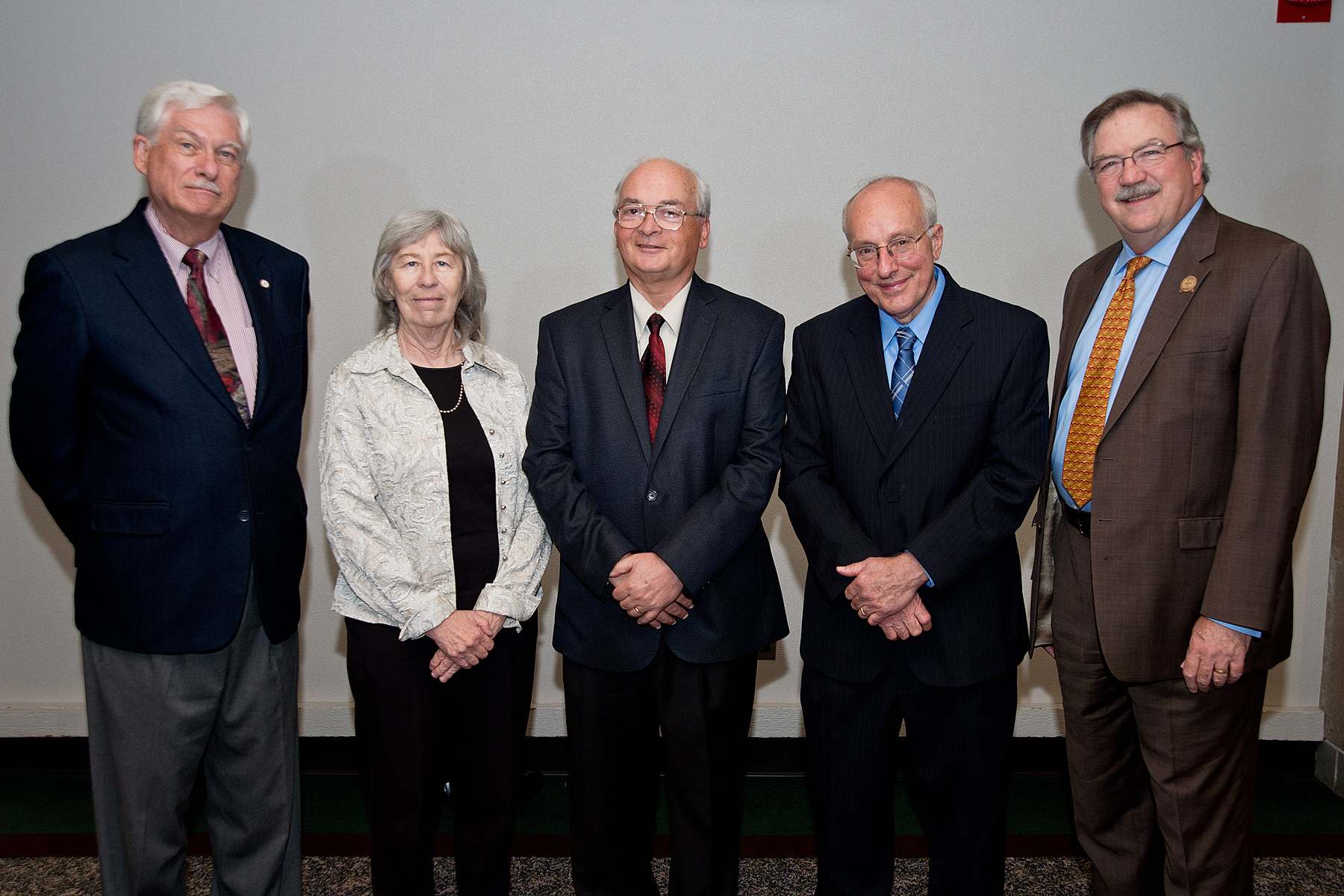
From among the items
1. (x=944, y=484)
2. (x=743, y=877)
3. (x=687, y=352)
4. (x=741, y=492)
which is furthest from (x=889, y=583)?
(x=743, y=877)

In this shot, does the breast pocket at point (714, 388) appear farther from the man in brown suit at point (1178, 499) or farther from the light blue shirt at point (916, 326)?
the man in brown suit at point (1178, 499)

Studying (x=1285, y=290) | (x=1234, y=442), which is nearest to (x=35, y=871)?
(x=1234, y=442)

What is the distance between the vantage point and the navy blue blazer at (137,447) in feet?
7.13

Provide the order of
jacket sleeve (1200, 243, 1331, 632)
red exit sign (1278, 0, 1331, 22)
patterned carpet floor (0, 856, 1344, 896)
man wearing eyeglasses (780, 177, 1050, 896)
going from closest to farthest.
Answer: jacket sleeve (1200, 243, 1331, 632) → man wearing eyeglasses (780, 177, 1050, 896) → patterned carpet floor (0, 856, 1344, 896) → red exit sign (1278, 0, 1331, 22)

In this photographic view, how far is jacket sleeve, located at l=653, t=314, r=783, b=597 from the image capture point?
236 centimetres

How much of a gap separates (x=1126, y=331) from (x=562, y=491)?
1426 mm

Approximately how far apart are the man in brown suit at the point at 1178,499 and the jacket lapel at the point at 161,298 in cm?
207

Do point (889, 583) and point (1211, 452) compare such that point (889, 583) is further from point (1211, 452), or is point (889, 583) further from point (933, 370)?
point (1211, 452)

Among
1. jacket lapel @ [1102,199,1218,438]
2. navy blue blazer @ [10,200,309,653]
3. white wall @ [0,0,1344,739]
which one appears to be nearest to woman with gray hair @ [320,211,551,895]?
navy blue blazer @ [10,200,309,653]

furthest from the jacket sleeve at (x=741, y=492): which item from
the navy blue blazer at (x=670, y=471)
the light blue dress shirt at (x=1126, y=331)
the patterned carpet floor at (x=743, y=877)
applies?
the patterned carpet floor at (x=743, y=877)

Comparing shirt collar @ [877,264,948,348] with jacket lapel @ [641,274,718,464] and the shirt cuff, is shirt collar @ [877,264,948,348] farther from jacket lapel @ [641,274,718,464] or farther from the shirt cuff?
the shirt cuff

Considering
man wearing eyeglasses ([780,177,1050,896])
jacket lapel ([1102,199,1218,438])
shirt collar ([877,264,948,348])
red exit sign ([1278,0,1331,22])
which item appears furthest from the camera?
red exit sign ([1278,0,1331,22])

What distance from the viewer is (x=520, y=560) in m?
2.48

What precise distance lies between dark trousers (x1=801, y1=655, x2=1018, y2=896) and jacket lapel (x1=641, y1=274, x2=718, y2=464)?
76 centimetres
